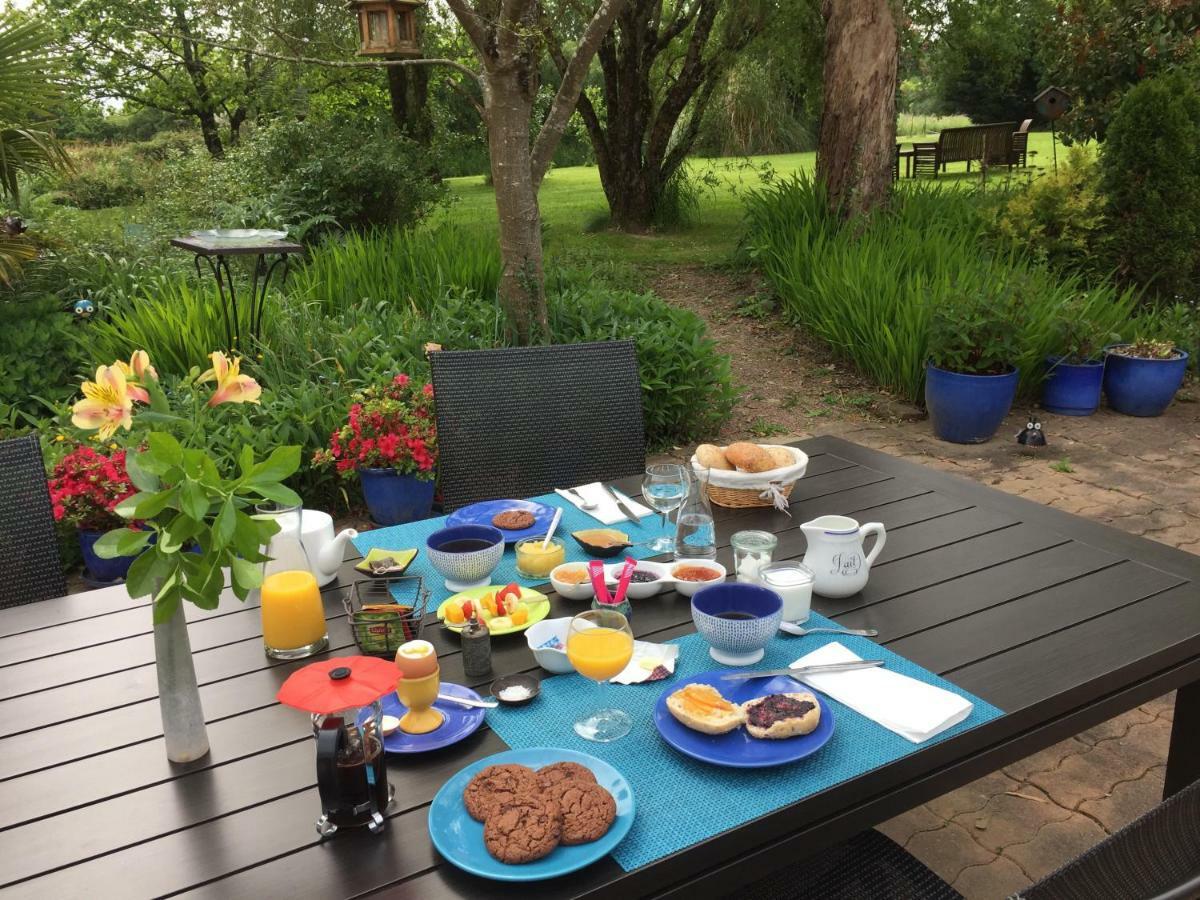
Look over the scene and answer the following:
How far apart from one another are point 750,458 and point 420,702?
3.47 feet

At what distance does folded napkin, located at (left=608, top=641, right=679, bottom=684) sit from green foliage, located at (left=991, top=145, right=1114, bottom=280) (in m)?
5.80

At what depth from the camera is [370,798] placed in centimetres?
113

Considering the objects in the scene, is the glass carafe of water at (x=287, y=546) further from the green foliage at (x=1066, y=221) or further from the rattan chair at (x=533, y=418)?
the green foliage at (x=1066, y=221)

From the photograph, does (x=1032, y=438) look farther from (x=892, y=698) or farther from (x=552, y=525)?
(x=892, y=698)

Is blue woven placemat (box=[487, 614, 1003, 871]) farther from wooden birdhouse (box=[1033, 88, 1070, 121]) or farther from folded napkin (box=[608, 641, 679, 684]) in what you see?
wooden birdhouse (box=[1033, 88, 1070, 121])

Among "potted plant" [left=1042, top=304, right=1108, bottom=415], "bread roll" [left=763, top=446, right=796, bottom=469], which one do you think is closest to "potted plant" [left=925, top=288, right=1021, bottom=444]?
"potted plant" [left=1042, top=304, right=1108, bottom=415]

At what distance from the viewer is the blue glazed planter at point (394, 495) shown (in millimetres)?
3689

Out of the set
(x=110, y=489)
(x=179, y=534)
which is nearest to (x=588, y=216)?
(x=110, y=489)

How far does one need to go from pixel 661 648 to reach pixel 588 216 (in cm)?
1017

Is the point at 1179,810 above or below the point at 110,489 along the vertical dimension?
above

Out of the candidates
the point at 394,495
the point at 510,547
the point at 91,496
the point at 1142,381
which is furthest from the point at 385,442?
the point at 1142,381

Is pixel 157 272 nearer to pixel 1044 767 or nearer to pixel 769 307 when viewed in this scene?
pixel 769 307

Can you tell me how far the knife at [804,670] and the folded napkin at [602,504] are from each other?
2.29ft

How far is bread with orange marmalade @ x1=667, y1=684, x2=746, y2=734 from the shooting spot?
1.28 m
